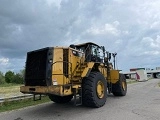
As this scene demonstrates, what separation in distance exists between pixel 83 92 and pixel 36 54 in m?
2.65

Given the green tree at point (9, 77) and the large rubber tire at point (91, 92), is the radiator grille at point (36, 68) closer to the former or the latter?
the large rubber tire at point (91, 92)

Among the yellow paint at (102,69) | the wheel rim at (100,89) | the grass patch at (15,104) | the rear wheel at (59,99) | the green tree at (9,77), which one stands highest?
the green tree at (9,77)

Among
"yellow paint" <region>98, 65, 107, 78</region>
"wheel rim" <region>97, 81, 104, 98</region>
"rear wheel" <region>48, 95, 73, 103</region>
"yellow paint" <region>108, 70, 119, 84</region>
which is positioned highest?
"yellow paint" <region>98, 65, 107, 78</region>

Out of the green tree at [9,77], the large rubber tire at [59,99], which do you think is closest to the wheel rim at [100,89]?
the large rubber tire at [59,99]

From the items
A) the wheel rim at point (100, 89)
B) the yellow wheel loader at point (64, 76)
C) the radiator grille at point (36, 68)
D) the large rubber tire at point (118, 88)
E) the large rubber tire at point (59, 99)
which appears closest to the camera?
the yellow wheel loader at point (64, 76)

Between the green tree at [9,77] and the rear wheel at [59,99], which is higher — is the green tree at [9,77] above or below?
above

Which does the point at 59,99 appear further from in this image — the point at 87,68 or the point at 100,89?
the point at 87,68

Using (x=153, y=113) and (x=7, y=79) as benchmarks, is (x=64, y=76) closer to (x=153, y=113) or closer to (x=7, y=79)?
(x=153, y=113)

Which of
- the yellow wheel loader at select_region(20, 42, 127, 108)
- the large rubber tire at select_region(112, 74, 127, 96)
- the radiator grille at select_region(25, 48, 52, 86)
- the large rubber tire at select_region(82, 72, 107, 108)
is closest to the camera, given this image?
the yellow wheel loader at select_region(20, 42, 127, 108)

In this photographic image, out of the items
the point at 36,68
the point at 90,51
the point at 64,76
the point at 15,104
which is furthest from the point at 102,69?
the point at 15,104

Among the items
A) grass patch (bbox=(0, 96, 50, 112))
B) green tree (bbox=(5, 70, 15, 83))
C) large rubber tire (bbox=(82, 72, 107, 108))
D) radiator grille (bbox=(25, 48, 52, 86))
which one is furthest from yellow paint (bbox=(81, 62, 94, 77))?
green tree (bbox=(5, 70, 15, 83))

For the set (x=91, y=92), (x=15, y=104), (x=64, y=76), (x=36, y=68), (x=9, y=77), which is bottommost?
(x=15, y=104)

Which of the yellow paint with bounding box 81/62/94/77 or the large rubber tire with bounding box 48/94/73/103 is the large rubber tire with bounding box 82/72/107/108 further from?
the large rubber tire with bounding box 48/94/73/103

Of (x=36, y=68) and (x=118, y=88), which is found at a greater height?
(x=36, y=68)
